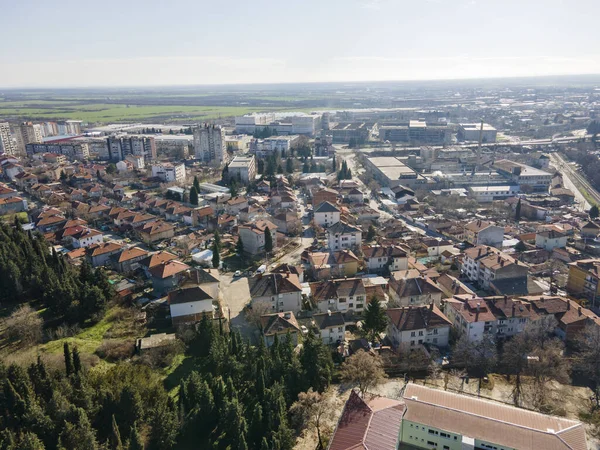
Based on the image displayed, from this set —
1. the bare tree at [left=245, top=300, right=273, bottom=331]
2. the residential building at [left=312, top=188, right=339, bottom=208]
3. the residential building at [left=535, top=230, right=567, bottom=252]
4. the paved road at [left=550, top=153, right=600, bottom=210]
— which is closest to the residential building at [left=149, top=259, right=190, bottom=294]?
the bare tree at [left=245, top=300, right=273, bottom=331]

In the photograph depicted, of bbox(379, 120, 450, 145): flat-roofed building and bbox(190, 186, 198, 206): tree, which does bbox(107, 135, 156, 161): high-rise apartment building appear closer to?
bbox(190, 186, 198, 206): tree

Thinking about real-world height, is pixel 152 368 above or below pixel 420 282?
below

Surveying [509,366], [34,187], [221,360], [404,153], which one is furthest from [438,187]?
[34,187]

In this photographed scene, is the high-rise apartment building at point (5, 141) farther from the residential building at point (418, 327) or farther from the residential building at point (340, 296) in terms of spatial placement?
the residential building at point (418, 327)

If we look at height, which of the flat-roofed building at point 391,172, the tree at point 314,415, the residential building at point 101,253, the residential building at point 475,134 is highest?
the residential building at point 475,134

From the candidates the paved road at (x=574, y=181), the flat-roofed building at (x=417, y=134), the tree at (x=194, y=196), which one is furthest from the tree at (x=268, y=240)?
the flat-roofed building at (x=417, y=134)

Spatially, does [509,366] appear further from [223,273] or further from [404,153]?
[404,153]
